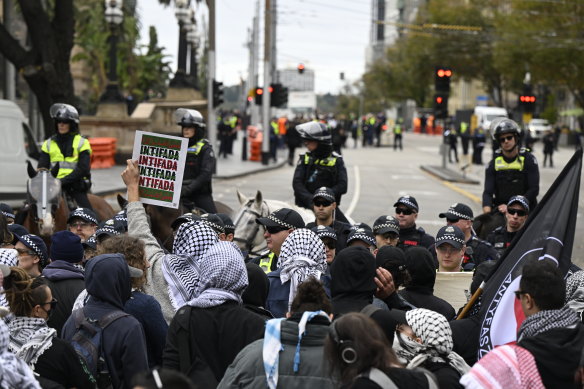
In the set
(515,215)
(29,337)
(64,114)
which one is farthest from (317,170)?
(29,337)

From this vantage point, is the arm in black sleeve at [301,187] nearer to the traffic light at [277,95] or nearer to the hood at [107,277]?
the hood at [107,277]

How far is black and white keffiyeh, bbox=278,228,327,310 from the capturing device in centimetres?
653

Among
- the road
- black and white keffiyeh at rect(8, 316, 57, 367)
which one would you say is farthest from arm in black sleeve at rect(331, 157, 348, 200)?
black and white keffiyeh at rect(8, 316, 57, 367)

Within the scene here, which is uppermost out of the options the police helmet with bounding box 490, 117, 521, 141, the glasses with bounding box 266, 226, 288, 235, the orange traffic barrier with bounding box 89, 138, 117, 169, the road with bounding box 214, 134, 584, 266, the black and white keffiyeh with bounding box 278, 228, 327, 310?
the police helmet with bounding box 490, 117, 521, 141

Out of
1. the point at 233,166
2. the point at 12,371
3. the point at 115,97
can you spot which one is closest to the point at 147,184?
the point at 12,371

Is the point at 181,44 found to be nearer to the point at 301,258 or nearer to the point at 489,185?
the point at 489,185

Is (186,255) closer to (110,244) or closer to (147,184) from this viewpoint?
(110,244)

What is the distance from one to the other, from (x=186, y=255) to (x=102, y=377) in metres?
0.98

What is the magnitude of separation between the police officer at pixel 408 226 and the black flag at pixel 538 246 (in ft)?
11.9

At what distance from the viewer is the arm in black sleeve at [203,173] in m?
11.6

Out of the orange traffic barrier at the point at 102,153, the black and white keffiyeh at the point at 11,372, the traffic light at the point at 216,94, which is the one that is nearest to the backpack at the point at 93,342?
the black and white keffiyeh at the point at 11,372

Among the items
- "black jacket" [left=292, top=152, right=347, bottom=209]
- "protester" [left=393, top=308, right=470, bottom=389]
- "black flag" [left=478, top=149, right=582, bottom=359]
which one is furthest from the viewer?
"black jacket" [left=292, top=152, right=347, bottom=209]

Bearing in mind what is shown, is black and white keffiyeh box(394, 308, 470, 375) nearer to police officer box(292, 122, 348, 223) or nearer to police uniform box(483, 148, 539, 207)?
police officer box(292, 122, 348, 223)

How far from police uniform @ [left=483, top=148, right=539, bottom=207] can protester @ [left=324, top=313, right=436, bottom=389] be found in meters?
8.49
